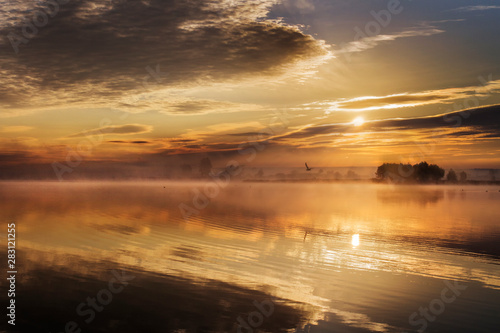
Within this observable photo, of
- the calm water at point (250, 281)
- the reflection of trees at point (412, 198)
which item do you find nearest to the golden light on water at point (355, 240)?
the calm water at point (250, 281)

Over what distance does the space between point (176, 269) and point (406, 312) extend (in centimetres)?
1084

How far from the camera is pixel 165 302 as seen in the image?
16047mm

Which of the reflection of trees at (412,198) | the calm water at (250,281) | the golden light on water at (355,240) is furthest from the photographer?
the reflection of trees at (412,198)

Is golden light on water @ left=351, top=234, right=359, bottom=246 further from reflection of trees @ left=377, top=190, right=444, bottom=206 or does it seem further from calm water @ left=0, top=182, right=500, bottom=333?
reflection of trees @ left=377, top=190, right=444, bottom=206

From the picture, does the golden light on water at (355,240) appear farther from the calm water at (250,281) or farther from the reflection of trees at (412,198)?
the reflection of trees at (412,198)

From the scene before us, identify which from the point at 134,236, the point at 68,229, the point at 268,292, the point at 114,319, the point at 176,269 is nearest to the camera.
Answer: the point at 114,319

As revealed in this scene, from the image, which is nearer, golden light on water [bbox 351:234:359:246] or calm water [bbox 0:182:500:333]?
calm water [bbox 0:182:500:333]

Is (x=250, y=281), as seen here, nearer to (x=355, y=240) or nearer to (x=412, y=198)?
(x=355, y=240)

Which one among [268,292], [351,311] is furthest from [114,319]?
[351,311]

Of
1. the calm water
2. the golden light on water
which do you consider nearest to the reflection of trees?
the golden light on water

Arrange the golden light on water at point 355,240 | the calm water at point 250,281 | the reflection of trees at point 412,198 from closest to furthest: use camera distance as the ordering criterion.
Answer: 1. the calm water at point 250,281
2. the golden light on water at point 355,240
3. the reflection of trees at point 412,198

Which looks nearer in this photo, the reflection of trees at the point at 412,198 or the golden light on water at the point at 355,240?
the golden light on water at the point at 355,240

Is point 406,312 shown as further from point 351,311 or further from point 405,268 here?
point 405,268

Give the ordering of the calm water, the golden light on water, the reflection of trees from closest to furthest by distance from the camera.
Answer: the calm water < the golden light on water < the reflection of trees
